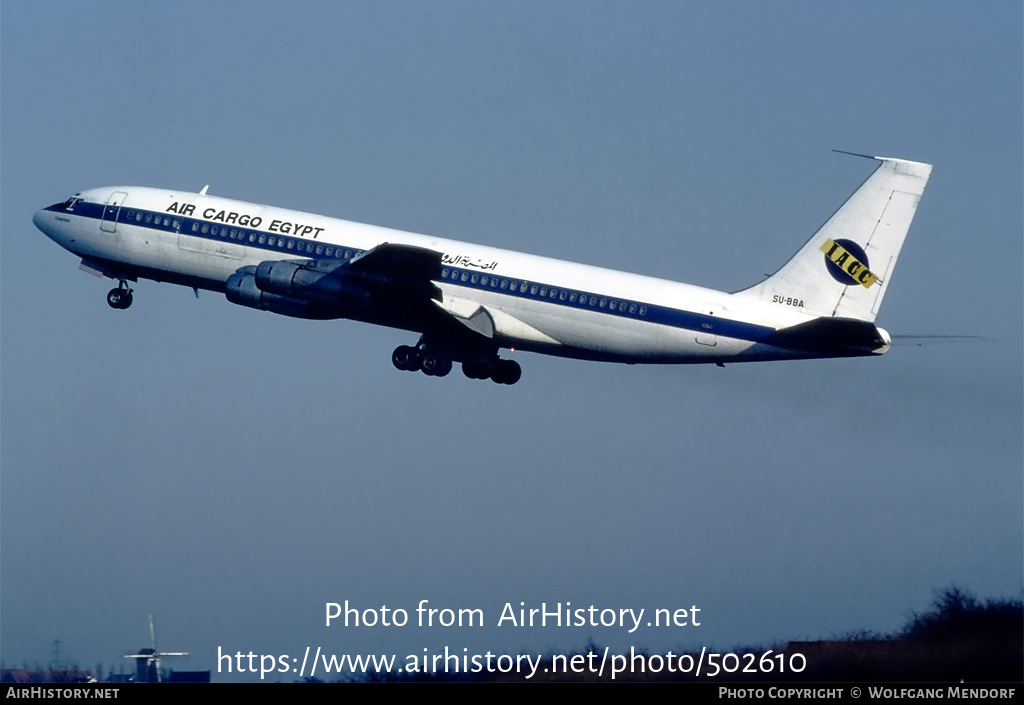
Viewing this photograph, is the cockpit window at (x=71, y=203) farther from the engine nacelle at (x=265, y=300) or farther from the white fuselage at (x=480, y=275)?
the engine nacelle at (x=265, y=300)

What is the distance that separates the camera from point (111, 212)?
54.4m

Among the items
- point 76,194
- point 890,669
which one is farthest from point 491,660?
point 76,194

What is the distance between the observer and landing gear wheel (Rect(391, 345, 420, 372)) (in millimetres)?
50562

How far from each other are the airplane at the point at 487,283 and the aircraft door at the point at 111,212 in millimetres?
48

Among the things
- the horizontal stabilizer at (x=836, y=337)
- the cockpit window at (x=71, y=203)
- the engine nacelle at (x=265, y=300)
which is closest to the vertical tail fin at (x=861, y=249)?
the horizontal stabilizer at (x=836, y=337)

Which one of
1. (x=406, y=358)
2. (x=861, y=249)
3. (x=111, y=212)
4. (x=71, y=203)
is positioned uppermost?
(x=861, y=249)

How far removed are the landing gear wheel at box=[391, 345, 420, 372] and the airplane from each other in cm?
4

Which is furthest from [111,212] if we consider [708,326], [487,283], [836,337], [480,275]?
[836,337]

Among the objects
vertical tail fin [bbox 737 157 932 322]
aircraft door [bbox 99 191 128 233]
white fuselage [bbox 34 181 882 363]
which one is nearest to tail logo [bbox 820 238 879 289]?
vertical tail fin [bbox 737 157 932 322]

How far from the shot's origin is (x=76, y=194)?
56.4 meters

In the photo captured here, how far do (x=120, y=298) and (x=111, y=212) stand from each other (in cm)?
301

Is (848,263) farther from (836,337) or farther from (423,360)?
(423,360)

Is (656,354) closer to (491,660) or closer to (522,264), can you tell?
(522,264)

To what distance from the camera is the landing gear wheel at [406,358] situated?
50562mm
